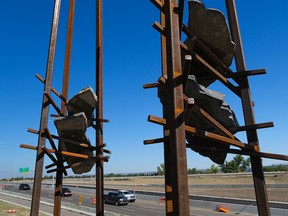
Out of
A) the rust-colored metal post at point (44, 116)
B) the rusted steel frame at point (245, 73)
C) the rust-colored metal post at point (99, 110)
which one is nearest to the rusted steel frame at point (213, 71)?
the rusted steel frame at point (245, 73)

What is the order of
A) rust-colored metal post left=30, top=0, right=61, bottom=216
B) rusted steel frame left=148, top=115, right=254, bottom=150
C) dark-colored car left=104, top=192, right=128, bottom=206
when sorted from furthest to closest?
dark-colored car left=104, top=192, right=128, bottom=206, rust-colored metal post left=30, top=0, right=61, bottom=216, rusted steel frame left=148, top=115, right=254, bottom=150

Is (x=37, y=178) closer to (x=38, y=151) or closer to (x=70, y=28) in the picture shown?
(x=38, y=151)

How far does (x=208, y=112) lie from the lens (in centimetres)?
380

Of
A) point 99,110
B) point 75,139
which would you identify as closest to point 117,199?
point 75,139

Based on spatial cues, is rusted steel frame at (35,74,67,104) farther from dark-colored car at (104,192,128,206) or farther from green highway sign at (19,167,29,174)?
green highway sign at (19,167,29,174)

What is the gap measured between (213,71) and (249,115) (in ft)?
2.86

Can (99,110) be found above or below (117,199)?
above

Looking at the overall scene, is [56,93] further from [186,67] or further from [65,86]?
[186,67]

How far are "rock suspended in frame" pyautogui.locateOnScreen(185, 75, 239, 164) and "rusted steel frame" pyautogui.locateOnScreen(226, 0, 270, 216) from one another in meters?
0.23

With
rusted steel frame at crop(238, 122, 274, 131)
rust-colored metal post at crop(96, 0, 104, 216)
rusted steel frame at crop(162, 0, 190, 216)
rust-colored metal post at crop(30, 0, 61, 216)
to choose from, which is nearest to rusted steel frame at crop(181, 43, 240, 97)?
rusted steel frame at crop(162, 0, 190, 216)

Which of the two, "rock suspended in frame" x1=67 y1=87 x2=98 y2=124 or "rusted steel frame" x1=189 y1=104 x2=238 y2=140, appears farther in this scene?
"rock suspended in frame" x1=67 y1=87 x2=98 y2=124

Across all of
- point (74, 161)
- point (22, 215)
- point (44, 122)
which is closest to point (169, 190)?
point (74, 161)

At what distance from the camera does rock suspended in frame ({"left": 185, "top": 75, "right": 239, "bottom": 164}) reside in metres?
3.63

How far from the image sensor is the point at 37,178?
7570 millimetres
